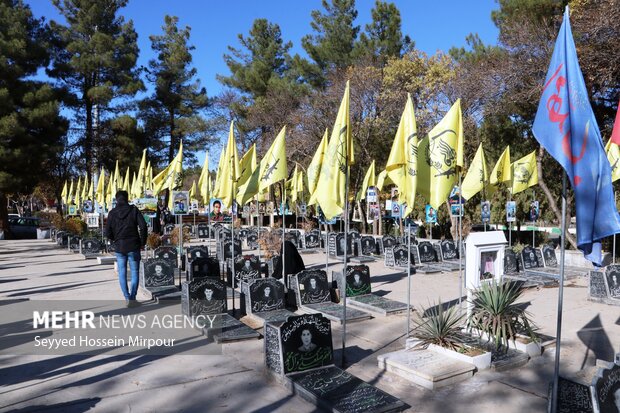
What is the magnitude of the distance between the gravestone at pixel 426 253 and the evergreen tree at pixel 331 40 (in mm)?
20305

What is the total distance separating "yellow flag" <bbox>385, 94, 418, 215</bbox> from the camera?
21.3ft

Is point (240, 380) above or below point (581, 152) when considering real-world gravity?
below

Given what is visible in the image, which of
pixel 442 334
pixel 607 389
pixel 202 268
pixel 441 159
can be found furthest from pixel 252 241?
pixel 607 389

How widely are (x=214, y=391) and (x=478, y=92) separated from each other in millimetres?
18336

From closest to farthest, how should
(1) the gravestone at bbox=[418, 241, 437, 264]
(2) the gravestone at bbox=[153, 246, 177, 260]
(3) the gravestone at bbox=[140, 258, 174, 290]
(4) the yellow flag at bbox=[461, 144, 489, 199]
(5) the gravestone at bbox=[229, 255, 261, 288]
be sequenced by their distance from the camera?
(3) the gravestone at bbox=[140, 258, 174, 290]
(5) the gravestone at bbox=[229, 255, 261, 288]
(4) the yellow flag at bbox=[461, 144, 489, 199]
(2) the gravestone at bbox=[153, 246, 177, 260]
(1) the gravestone at bbox=[418, 241, 437, 264]

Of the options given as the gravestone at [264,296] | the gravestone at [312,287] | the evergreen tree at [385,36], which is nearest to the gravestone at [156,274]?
the gravestone at [264,296]

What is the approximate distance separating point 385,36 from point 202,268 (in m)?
26.5

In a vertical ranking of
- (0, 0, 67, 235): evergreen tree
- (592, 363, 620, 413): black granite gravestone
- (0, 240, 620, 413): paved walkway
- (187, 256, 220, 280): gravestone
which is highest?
(0, 0, 67, 235): evergreen tree

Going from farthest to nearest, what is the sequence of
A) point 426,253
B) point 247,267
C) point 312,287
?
1. point 426,253
2. point 247,267
3. point 312,287

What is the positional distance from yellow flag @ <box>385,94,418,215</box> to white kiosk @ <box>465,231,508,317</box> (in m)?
1.40

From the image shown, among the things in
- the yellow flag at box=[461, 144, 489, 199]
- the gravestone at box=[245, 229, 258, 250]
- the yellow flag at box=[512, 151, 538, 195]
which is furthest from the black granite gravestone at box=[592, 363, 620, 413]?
the gravestone at box=[245, 229, 258, 250]

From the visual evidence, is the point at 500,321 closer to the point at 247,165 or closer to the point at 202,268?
the point at 247,165

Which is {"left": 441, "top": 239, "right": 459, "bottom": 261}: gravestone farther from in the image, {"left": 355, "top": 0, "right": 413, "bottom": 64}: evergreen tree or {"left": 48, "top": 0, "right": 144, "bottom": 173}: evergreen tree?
{"left": 48, "top": 0, "right": 144, "bottom": 173}: evergreen tree

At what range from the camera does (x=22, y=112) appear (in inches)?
1108
